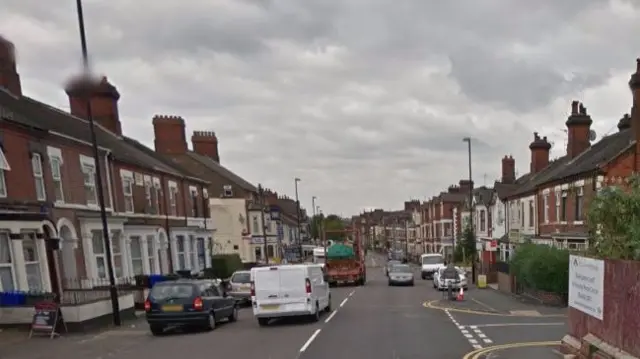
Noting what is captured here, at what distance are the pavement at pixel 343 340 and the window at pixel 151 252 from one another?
10.6 m

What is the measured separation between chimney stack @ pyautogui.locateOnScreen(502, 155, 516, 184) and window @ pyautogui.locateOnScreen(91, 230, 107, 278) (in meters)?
38.4

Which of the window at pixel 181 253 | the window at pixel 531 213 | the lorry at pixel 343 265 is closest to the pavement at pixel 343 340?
the window at pixel 181 253

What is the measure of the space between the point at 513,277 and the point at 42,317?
23.2 m

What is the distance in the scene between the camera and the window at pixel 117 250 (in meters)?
25.2

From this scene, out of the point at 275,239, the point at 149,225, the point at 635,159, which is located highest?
the point at 635,159

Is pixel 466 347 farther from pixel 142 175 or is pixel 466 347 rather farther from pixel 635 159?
pixel 142 175

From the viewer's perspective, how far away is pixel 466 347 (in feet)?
40.3

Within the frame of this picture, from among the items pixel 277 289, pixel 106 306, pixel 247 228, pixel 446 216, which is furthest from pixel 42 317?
pixel 446 216

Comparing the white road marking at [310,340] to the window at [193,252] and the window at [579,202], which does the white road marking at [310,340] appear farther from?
the window at [193,252]

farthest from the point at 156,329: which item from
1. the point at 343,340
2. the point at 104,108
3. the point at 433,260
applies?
the point at 433,260

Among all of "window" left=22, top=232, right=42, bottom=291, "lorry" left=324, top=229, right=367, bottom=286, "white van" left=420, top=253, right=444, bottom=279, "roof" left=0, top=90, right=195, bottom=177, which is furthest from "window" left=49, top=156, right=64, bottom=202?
"white van" left=420, top=253, right=444, bottom=279

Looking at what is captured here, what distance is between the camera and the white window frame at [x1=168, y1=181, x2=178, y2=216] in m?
33.3

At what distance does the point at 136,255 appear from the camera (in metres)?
28.0

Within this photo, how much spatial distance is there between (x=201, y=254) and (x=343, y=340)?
26.6m
